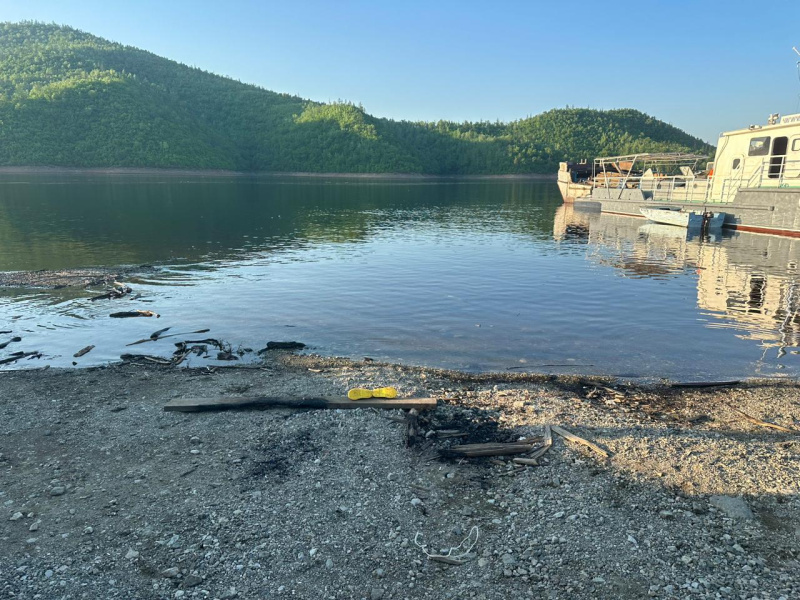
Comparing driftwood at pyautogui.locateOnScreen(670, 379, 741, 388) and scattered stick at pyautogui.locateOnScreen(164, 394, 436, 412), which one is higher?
driftwood at pyautogui.locateOnScreen(670, 379, 741, 388)

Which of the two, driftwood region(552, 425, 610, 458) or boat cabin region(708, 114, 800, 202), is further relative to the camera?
boat cabin region(708, 114, 800, 202)

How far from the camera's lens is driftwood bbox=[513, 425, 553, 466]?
7012 millimetres

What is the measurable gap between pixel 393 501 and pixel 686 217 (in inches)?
1486

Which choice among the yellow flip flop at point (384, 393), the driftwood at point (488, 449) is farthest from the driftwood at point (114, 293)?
the driftwood at point (488, 449)

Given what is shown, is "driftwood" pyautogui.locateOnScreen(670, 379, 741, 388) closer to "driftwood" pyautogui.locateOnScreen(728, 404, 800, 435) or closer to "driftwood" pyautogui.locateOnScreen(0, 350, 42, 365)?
"driftwood" pyautogui.locateOnScreen(728, 404, 800, 435)

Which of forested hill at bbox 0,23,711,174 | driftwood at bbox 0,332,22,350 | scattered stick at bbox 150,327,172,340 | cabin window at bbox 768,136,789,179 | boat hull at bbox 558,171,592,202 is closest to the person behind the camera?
driftwood at bbox 0,332,22,350

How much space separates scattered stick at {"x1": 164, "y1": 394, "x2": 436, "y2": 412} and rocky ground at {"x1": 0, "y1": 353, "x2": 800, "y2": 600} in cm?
22

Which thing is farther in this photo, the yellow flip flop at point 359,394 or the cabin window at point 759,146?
the cabin window at point 759,146

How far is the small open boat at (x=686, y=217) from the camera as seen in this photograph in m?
35.3

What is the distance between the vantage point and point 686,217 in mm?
36188

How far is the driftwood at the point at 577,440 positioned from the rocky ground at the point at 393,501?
0.10 m

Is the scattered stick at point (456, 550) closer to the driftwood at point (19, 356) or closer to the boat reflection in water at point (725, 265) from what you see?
the boat reflection in water at point (725, 265)

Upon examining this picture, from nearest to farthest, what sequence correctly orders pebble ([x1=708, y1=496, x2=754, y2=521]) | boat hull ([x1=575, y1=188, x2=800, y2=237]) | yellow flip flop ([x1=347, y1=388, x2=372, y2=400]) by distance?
pebble ([x1=708, y1=496, x2=754, y2=521])
yellow flip flop ([x1=347, y1=388, x2=372, y2=400])
boat hull ([x1=575, y1=188, x2=800, y2=237])

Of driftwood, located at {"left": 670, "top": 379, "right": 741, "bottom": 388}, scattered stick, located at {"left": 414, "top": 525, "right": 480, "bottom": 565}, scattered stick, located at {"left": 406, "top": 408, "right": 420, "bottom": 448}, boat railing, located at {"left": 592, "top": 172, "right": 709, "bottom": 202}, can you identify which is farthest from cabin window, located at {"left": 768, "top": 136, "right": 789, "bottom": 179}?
scattered stick, located at {"left": 414, "top": 525, "right": 480, "bottom": 565}
